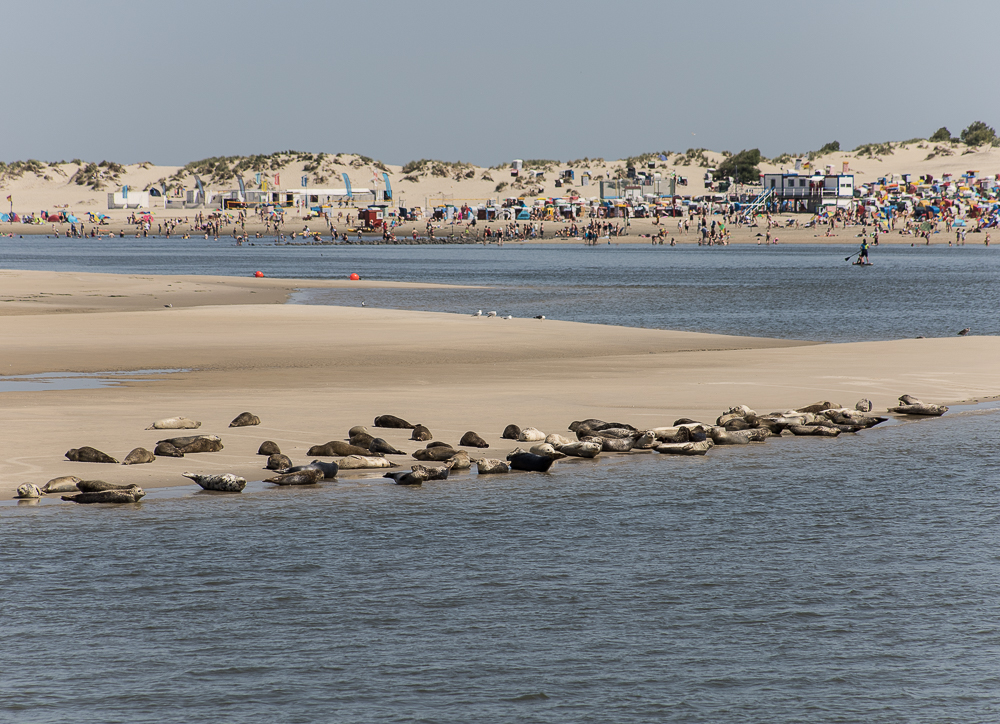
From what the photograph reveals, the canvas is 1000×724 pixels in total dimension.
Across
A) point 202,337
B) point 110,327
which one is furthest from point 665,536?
point 110,327

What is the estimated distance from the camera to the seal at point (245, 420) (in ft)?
55.6

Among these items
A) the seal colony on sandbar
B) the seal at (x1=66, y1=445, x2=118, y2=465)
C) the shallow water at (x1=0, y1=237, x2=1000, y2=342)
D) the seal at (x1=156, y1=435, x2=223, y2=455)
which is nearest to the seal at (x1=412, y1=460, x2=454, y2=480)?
the seal colony on sandbar

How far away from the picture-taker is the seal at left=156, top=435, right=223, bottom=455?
15176mm

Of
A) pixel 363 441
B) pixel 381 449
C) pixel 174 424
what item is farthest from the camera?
pixel 174 424

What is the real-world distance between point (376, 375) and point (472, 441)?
7915 mm

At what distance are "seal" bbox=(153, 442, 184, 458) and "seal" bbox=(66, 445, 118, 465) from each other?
626 millimetres

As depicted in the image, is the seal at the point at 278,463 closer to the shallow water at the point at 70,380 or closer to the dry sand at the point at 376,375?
the dry sand at the point at 376,375

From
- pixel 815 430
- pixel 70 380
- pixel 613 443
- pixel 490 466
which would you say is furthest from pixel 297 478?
pixel 70 380

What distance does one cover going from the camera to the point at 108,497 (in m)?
12.8

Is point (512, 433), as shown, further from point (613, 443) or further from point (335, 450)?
point (335, 450)

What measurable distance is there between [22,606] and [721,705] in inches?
221

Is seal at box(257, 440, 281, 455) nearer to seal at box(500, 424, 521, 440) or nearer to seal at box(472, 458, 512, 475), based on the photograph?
seal at box(472, 458, 512, 475)

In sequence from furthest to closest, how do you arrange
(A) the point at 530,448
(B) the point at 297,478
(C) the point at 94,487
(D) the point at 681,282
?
(D) the point at 681,282, (A) the point at 530,448, (B) the point at 297,478, (C) the point at 94,487

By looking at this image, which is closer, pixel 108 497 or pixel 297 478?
pixel 108 497
